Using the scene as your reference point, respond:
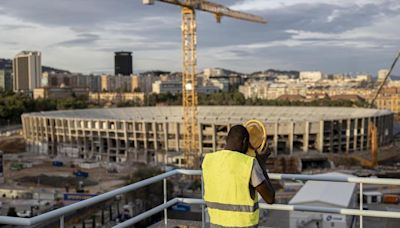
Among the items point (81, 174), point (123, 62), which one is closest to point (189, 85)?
point (81, 174)

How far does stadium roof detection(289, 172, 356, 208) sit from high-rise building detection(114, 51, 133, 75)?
6463 inches

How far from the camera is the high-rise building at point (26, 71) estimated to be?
140m

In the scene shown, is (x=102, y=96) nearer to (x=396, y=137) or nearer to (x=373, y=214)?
(x=396, y=137)

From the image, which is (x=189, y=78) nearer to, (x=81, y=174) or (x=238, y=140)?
(x=81, y=174)

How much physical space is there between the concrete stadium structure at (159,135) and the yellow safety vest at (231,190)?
116 feet

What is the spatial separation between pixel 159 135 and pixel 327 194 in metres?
31.0

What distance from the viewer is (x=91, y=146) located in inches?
1758

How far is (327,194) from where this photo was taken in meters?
11.5

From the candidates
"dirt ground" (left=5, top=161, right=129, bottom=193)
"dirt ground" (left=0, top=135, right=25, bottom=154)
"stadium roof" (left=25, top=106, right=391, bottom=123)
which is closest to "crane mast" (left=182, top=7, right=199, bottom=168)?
"dirt ground" (left=5, top=161, right=129, bottom=193)

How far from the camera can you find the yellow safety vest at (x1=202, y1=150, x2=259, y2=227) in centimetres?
241

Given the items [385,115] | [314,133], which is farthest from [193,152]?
[385,115]

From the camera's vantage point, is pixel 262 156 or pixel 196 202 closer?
pixel 262 156

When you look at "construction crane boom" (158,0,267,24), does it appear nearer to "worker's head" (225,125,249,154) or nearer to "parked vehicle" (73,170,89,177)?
"parked vehicle" (73,170,89,177)

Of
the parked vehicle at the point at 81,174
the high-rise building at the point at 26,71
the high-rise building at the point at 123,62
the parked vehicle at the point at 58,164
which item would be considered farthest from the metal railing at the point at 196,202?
the high-rise building at the point at 123,62
